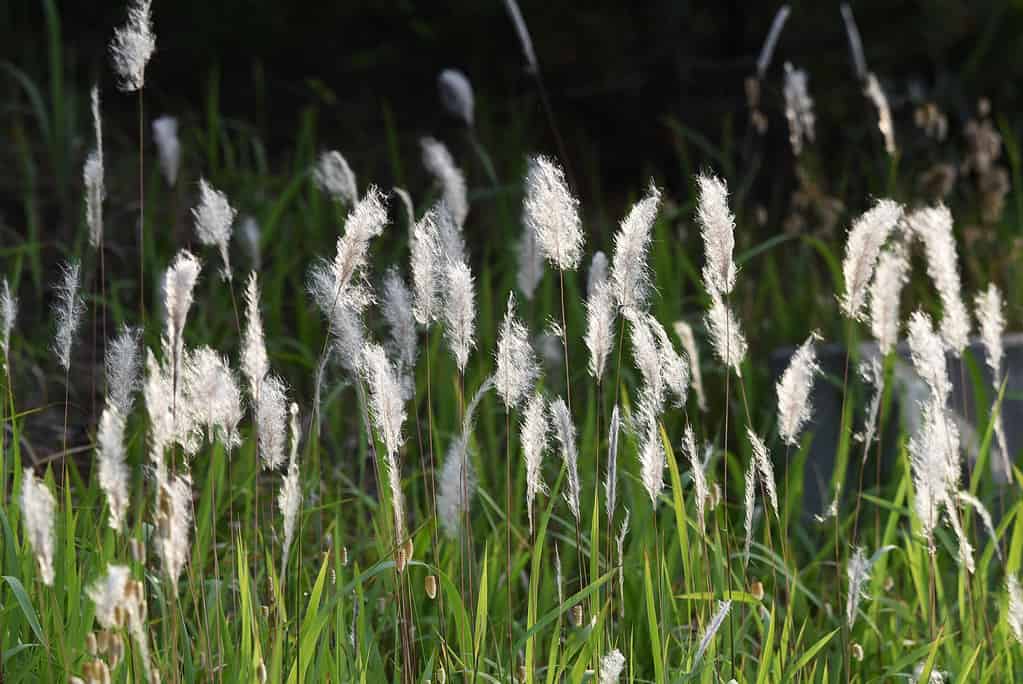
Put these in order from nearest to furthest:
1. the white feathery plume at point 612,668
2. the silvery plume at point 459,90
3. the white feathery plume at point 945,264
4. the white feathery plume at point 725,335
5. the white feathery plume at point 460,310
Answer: the white feathery plume at point 612,668
the white feathery plume at point 460,310
the white feathery plume at point 725,335
the white feathery plume at point 945,264
the silvery plume at point 459,90

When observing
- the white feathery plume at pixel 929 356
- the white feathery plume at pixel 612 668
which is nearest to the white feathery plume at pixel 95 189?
the white feathery plume at pixel 612 668

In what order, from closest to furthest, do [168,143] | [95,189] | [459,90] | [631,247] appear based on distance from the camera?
[631,247]
[95,189]
[168,143]
[459,90]

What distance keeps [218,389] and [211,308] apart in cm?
219

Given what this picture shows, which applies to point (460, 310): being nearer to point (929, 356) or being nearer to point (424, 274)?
point (424, 274)

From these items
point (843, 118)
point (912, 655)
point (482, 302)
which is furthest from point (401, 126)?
point (912, 655)

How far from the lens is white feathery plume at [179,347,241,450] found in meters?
1.31

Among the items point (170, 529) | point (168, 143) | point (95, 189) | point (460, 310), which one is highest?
point (168, 143)

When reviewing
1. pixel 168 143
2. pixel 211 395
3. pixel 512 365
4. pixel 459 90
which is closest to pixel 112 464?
pixel 211 395

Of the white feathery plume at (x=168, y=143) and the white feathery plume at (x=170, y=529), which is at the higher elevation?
the white feathery plume at (x=168, y=143)

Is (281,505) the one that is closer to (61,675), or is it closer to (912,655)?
(61,675)

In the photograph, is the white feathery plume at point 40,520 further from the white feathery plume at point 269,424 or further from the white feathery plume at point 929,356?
the white feathery plume at point 929,356

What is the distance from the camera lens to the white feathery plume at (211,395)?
1.31 m

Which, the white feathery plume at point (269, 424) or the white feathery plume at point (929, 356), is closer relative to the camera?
the white feathery plume at point (269, 424)

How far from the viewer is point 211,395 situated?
51.4 inches
